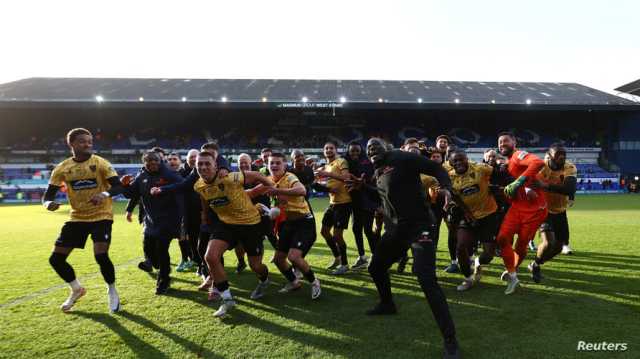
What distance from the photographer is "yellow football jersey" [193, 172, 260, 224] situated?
5098mm

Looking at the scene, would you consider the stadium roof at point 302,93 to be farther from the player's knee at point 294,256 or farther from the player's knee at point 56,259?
the player's knee at point 56,259

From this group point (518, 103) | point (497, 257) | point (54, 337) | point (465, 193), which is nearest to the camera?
point (54, 337)

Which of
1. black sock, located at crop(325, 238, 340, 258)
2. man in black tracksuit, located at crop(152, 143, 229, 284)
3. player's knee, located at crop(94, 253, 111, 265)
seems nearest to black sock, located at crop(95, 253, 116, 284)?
player's knee, located at crop(94, 253, 111, 265)

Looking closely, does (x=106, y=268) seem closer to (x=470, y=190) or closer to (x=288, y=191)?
(x=288, y=191)

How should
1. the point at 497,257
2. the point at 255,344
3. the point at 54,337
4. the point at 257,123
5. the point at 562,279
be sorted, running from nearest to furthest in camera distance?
the point at 255,344
the point at 54,337
the point at 562,279
the point at 497,257
the point at 257,123

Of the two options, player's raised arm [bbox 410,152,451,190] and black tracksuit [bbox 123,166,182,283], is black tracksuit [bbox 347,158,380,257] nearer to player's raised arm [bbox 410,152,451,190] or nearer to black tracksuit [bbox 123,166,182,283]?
player's raised arm [bbox 410,152,451,190]

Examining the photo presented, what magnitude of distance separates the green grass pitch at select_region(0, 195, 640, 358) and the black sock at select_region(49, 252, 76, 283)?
469 mm

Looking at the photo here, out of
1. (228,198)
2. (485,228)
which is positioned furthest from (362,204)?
(228,198)

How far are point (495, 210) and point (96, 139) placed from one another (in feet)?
145

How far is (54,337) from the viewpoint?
4340 mm

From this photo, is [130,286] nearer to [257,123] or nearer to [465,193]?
[465,193]

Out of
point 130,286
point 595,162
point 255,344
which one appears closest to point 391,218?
point 255,344

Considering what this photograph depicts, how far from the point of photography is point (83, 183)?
5.23 meters

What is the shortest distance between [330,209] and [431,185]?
1.89 m
